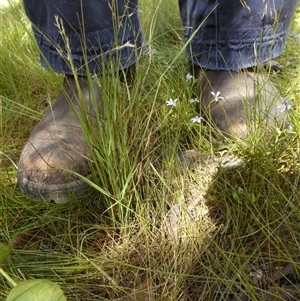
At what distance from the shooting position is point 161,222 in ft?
2.98

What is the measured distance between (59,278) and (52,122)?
0.46 metres

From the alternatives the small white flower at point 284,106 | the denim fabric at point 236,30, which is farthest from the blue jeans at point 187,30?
the small white flower at point 284,106

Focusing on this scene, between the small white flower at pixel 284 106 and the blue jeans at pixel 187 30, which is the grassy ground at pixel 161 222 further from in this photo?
the blue jeans at pixel 187 30

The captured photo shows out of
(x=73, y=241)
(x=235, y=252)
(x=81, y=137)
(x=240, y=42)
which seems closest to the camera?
(x=235, y=252)

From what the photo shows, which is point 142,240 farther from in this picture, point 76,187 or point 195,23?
point 195,23

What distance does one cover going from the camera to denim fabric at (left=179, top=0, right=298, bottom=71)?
1.13 metres

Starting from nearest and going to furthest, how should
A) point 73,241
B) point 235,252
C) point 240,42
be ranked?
point 235,252
point 73,241
point 240,42

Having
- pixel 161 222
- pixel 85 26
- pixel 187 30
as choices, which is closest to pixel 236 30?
pixel 187 30

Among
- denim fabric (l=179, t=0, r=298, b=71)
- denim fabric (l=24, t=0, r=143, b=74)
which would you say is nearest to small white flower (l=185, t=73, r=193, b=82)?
denim fabric (l=179, t=0, r=298, b=71)

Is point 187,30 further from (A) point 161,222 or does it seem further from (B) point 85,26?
(A) point 161,222

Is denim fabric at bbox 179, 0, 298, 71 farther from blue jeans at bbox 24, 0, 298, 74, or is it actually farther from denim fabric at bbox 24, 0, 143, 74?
denim fabric at bbox 24, 0, 143, 74

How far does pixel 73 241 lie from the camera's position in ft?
3.04

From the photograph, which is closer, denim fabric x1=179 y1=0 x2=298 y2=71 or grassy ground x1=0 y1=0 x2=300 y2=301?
grassy ground x1=0 y1=0 x2=300 y2=301

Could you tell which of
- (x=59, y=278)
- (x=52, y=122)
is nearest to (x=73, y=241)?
(x=59, y=278)
